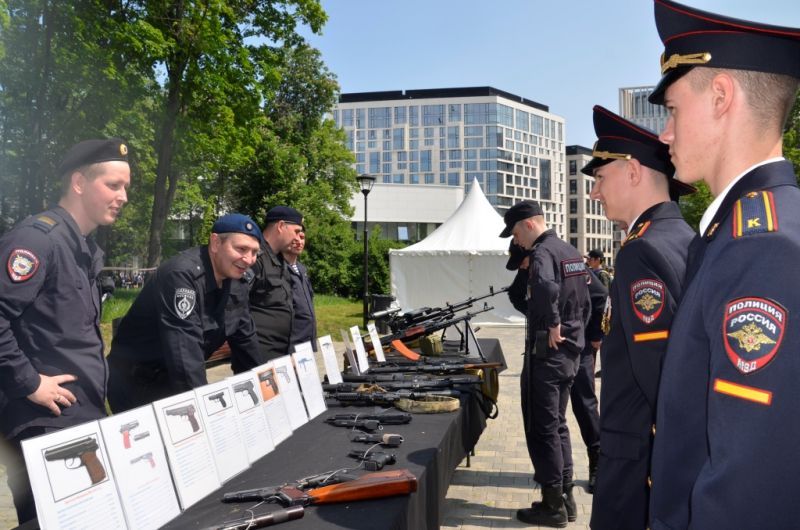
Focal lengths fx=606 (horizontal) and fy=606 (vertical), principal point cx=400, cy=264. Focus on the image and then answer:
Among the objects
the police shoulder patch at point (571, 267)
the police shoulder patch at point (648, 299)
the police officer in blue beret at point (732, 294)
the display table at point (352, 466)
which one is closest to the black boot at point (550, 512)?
the display table at point (352, 466)

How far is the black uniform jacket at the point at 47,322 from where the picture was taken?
2258mm

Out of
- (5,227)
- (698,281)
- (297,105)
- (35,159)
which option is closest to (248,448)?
(698,281)

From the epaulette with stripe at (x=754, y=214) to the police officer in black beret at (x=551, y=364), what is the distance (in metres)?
3.13

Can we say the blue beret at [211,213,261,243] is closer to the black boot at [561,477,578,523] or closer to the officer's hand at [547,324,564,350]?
the officer's hand at [547,324,564,350]

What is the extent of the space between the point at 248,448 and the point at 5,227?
65.0ft

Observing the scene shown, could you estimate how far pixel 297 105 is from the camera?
1309 inches

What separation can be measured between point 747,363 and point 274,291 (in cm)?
378

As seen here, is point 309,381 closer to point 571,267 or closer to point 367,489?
point 367,489

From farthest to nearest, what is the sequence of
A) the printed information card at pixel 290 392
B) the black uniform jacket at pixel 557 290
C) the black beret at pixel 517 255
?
the black beret at pixel 517 255 → the black uniform jacket at pixel 557 290 → the printed information card at pixel 290 392

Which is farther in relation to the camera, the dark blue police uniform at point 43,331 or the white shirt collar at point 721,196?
the dark blue police uniform at point 43,331

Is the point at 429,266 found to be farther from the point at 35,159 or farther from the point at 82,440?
the point at 82,440

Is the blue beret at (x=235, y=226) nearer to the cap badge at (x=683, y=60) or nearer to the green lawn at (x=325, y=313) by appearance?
the cap badge at (x=683, y=60)

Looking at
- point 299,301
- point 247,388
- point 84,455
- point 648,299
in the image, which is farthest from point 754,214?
point 299,301

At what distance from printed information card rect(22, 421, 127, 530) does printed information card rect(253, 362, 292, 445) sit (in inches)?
41.1
